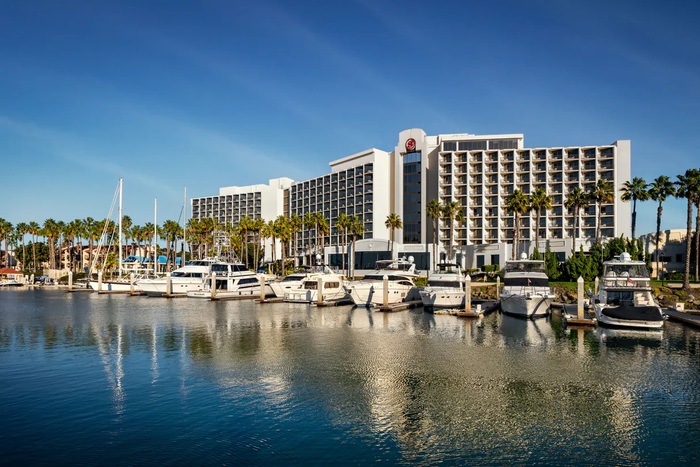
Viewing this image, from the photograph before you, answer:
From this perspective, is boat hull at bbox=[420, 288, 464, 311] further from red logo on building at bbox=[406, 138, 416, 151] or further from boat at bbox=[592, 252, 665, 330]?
red logo on building at bbox=[406, 138, 416, 151]

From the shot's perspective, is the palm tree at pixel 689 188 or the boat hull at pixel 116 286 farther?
the boat hull at pixel 116 286

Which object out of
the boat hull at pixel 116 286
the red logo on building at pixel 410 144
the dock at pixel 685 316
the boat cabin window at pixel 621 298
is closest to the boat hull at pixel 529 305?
the boat cabin window at pixel 621 298

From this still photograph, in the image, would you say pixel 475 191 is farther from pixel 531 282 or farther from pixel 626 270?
pixel 626 270

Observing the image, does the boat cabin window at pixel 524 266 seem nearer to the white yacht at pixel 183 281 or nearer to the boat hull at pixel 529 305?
the boat hull at pixel 529 305

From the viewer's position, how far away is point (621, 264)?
4156 cm

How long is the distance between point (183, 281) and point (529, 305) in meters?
43.0

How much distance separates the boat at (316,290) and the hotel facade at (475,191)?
4150 cm

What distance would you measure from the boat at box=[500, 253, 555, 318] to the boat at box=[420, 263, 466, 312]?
410 cm

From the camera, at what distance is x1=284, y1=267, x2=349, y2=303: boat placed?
57.8 metres

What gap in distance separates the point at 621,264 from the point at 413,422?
103 feet

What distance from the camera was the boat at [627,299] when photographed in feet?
119

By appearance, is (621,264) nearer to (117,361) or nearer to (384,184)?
(117,361)

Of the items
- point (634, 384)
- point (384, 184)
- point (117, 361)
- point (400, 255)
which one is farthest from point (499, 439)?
point (384, 184)

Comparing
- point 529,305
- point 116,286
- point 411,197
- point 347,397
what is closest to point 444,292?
point 529,305
